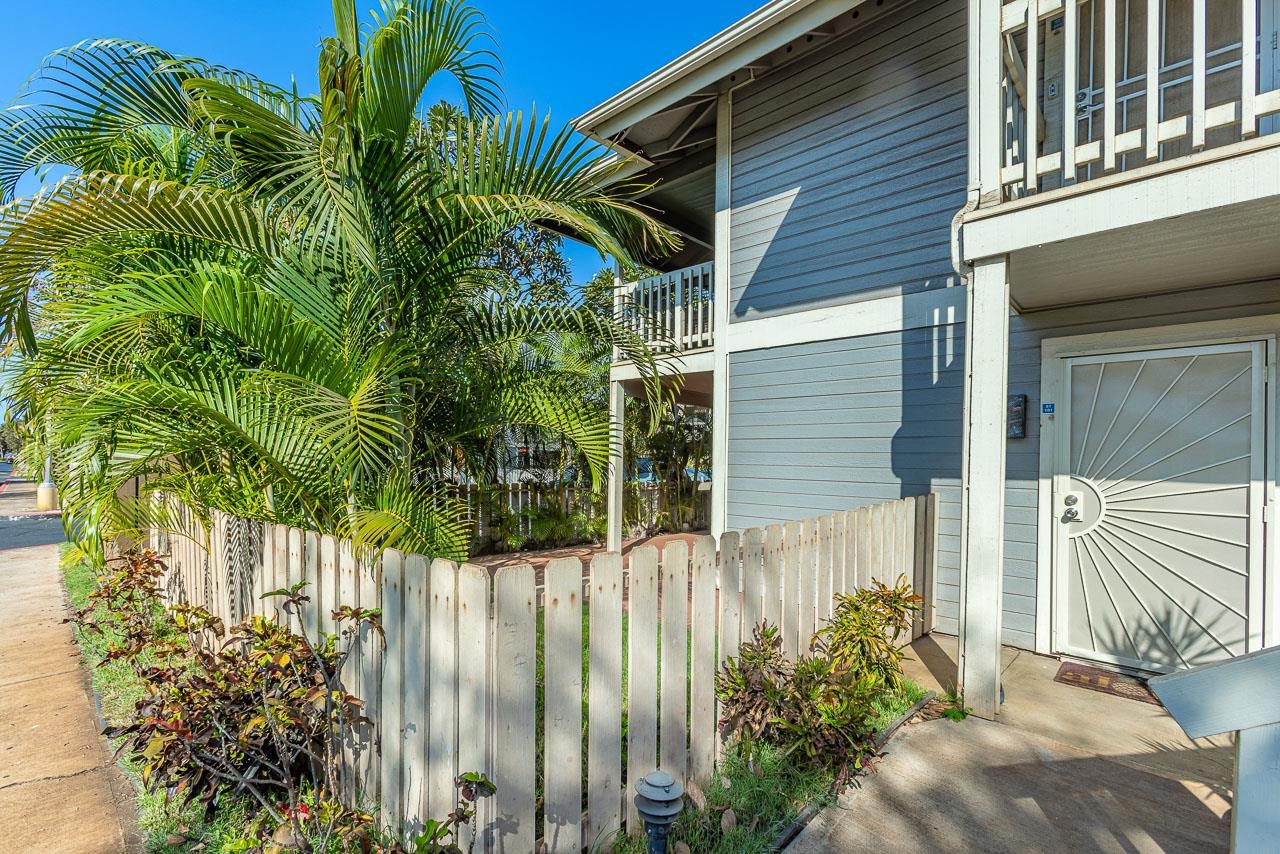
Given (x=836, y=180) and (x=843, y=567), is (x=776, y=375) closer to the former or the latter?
(x=836, y=180)

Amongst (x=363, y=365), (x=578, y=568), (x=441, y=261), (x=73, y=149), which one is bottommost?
(x=578, y=568)

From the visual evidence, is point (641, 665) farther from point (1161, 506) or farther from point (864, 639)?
point (1161, 506)

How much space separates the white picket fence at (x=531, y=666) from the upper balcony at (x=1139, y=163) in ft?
6.67

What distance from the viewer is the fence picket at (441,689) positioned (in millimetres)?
1726

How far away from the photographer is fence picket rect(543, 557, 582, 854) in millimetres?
1802

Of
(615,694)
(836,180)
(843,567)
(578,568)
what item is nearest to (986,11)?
(836,180)

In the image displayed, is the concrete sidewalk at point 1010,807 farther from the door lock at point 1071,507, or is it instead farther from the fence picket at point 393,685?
the door lock at point 1071,507

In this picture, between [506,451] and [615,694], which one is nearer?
[615,694]

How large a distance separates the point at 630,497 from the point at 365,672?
7.59 meters

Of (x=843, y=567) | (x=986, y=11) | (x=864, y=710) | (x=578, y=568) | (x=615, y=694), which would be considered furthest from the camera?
(x=843, y=567)

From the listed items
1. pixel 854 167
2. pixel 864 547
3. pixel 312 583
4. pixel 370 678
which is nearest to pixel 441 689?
pixel 370 678

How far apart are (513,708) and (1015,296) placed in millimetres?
3863

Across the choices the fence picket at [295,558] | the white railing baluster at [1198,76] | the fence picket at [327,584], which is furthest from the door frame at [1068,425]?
the fence picket at [295,558]

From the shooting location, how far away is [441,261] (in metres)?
3.07
